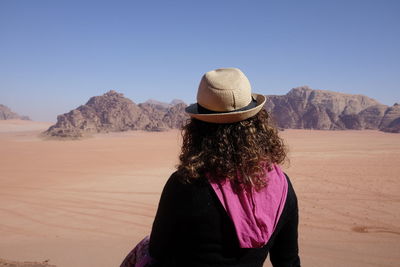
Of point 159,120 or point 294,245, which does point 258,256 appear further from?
point 159,120

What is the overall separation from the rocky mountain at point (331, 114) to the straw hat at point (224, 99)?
159 feet

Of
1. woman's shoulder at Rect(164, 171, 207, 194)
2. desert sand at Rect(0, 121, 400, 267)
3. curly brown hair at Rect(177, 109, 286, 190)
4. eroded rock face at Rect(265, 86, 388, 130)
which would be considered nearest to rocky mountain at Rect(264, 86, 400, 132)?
eroded rock face at Rect(265, 86, 388, 130)

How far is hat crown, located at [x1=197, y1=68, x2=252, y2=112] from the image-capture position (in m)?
1.29

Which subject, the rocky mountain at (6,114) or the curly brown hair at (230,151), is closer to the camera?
the curly brown hair at (230,151)

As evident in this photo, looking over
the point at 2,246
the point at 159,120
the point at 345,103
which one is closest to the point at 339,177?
the point at 2,246

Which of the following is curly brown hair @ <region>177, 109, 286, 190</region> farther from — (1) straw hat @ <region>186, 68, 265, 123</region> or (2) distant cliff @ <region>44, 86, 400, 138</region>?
(2) distant cliff @ <region>44, 86, 400, 138</region>

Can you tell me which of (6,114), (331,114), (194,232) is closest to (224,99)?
(194,232)

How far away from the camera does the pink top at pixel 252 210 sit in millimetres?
1216

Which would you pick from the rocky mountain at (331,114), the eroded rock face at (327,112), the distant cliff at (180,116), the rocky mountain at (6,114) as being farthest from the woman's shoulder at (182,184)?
the rocky mountain at (6,114)

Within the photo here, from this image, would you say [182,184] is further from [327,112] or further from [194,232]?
[327,112]

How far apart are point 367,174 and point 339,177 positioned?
1.15 m

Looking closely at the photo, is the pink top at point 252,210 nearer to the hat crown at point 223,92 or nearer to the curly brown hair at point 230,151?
the curly brown hair at point 230,151

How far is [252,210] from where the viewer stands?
125 cm

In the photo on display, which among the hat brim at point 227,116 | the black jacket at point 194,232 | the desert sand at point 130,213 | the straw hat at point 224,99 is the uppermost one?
the straw hat at point 224,99
